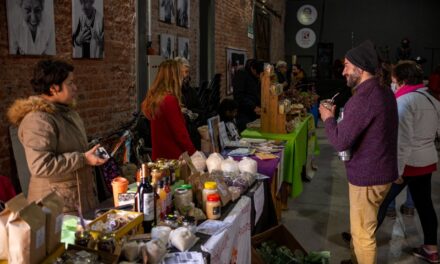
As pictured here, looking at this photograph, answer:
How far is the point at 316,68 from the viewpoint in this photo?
16.2m

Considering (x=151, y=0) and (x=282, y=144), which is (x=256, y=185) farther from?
(x=151, y=0)

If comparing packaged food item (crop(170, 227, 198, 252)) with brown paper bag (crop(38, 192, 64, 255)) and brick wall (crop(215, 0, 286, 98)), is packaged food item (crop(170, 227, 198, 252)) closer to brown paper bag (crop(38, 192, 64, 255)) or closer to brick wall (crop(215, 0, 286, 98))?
brown paper bag (crop(38, 192, 64, 255))

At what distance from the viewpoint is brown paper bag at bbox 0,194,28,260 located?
1.37 metres

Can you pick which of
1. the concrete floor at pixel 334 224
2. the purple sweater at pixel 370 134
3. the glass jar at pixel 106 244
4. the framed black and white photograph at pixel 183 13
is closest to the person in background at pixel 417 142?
the concrete floor at pixel 334 224

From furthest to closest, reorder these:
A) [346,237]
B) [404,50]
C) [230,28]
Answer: [404,50], [230,28], [346,237]

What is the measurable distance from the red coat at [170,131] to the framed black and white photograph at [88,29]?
114 cm

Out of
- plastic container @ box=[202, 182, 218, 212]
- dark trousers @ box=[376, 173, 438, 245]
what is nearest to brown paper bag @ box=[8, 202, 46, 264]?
plastic container @ box=[202, 182, 218, 212]

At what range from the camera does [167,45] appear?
599 centimetres

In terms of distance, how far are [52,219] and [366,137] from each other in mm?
1845

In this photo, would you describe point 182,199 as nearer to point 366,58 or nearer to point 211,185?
point 211,185

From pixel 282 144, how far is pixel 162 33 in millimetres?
2498

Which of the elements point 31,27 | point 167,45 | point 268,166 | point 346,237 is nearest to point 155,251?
point 268,166

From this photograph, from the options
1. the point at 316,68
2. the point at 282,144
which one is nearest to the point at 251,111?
the point at 282,144

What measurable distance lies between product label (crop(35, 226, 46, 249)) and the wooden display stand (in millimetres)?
3657
